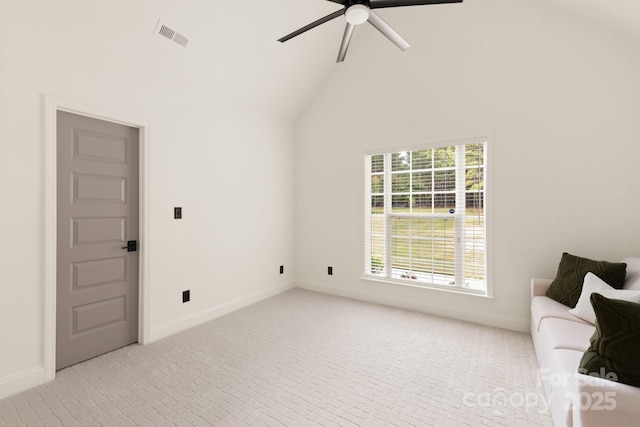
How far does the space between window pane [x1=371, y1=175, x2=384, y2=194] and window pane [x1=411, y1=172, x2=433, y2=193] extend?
441 mm

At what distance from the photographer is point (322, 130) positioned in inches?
180

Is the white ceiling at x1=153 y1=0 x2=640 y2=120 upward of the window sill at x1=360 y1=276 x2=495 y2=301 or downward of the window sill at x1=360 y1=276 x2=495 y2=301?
upward

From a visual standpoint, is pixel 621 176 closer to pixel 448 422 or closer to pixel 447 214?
pixel 447 214

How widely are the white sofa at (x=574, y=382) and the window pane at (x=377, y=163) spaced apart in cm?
233

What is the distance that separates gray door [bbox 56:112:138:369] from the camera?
2.40 meters

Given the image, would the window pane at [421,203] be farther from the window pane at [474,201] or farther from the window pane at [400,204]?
the window pane at [474,201]

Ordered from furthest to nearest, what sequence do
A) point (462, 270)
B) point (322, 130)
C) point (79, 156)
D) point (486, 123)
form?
point (322, 130), point (462, 270), point (486, 123), point (79, 156)

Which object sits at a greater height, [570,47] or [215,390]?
[570,47]

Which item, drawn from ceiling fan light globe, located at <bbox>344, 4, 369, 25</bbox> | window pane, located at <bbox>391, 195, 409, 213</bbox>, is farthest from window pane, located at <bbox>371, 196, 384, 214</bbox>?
ceiling fan light globe, located at <bbox>344, 4, 369, 25</bbox>

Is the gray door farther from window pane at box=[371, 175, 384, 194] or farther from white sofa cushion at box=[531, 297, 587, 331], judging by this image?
white sofa cushion at box=[531, 297, 587, 331]

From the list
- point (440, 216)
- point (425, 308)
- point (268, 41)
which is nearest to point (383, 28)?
point (268, 41)

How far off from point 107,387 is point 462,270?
3.61m

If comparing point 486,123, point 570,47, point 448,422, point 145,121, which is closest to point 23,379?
point 145,121

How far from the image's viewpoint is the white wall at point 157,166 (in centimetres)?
209
